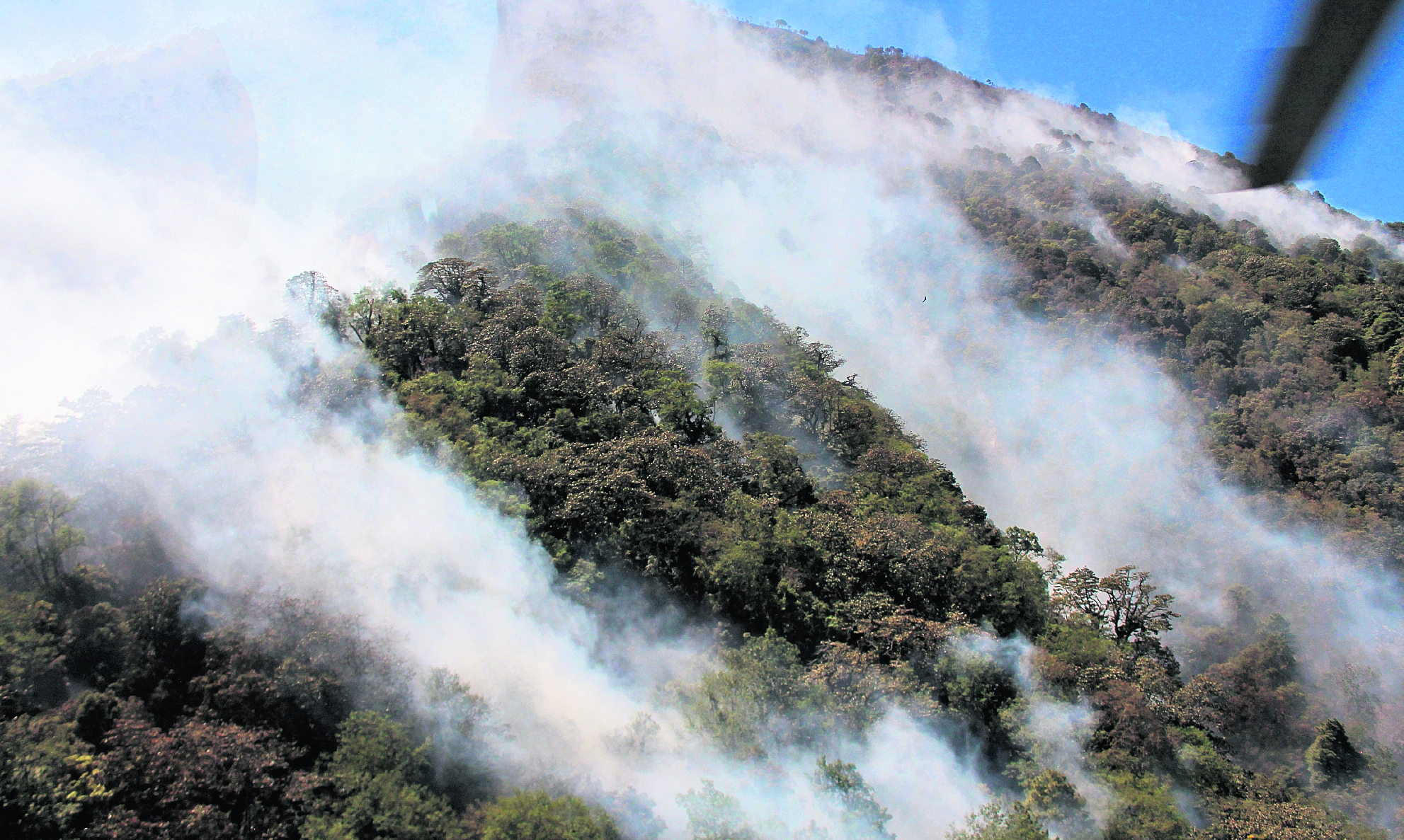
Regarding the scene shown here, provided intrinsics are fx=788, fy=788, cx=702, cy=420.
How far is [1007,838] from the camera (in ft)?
80.7

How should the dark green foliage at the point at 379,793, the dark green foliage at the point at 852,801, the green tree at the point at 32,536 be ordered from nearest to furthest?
the dark green foliage at the point at 379,793, the dark green foliage at the point at 852,801, the green tree at the point at 32,536

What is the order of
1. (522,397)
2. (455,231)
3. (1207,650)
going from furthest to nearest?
(455,231), (1207,650), (522,397)

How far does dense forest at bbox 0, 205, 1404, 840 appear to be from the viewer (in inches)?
965

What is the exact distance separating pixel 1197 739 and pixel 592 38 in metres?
139

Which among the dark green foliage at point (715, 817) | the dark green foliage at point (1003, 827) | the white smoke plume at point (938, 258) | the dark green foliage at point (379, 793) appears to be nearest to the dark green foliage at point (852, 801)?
the dark green foliage at point (1003, 827)

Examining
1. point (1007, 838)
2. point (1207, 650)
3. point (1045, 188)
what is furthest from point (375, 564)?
point (1045, 188)

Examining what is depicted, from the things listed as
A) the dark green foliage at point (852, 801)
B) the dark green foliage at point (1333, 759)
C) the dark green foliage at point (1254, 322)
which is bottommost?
the dark green foliage at point (852, 801)

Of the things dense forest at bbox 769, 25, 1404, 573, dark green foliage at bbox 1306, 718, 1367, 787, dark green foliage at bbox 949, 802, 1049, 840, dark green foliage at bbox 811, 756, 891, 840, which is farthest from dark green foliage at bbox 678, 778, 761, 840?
dense forest at bbox 769, 25, 1404, 573

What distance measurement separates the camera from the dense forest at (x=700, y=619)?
24500 mm

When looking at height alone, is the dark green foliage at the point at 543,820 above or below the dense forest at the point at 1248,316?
below

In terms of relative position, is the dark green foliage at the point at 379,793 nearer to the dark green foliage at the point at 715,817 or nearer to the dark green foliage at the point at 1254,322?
the dark green foliage at the point at 715,817

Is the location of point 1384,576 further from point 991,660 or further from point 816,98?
point 816,98

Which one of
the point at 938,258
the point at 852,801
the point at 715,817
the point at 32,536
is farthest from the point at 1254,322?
the point at 32,536

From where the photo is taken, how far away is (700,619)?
35.9 m
